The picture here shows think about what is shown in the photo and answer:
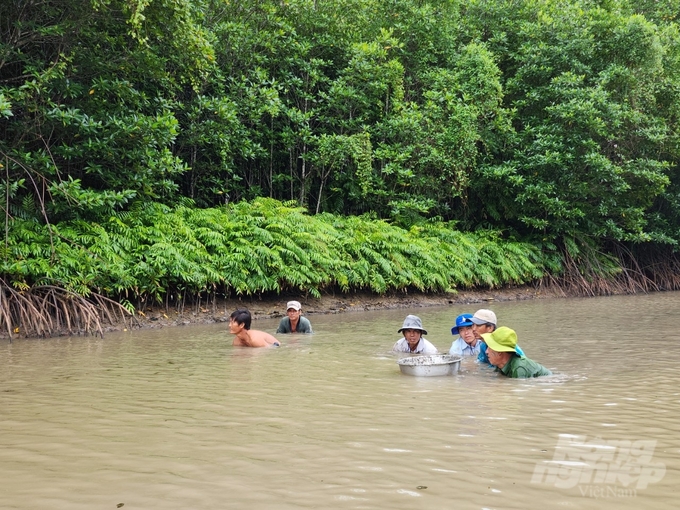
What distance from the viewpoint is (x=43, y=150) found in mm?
13812

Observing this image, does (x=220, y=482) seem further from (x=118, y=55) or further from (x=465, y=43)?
(x=465, y=43)

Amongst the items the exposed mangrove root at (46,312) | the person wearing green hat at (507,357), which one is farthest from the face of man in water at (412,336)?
the exposed mangrove root at (46,312)

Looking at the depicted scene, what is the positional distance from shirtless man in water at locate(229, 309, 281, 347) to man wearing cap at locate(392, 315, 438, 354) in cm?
231

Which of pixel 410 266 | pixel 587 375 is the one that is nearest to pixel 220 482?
pixel 587 375

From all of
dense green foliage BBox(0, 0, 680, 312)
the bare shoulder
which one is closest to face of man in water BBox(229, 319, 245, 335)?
the bare shoulder

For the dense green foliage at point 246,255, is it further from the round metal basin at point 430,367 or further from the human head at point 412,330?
the round metal basin at point 430,367

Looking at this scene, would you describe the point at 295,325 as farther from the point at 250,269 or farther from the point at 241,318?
the point at 250,269

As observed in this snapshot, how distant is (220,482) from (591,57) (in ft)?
79.6

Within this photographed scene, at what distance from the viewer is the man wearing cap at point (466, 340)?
9.13 metres

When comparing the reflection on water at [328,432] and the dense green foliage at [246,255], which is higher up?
the dense green foliage at [246,255]

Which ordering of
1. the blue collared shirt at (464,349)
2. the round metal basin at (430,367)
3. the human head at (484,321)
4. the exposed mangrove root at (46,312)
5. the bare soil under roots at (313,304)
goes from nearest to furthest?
the round metal basin at (430,367) → the human head at (484,321) → the blue collared shirt at (464,349) → the exposed mangrove root at (46,312) → the bare soil under roots at (313,304)

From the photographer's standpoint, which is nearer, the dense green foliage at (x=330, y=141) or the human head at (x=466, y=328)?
the human head at (x=466, y=328)

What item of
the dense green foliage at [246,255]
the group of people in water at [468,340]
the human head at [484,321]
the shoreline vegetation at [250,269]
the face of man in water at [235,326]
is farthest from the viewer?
the dense green foliage at [246,255]

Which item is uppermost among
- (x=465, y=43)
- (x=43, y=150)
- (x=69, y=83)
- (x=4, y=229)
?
(x=465, y=43)
